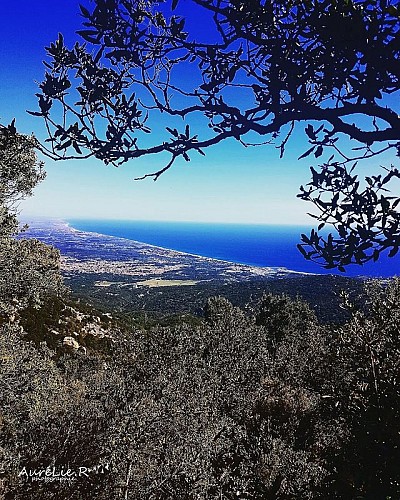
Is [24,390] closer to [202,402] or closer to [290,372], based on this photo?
[202,402]

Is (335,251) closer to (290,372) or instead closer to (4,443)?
(4,443)

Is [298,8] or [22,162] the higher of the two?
[298,8]

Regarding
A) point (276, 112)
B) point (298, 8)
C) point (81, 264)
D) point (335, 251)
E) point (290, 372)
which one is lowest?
point (81, 264)

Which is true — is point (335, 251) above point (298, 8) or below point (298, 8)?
below

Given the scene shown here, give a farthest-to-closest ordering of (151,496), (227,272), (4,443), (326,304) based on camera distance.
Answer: (227,272) < (326,304) < (4,443) < (151,496)

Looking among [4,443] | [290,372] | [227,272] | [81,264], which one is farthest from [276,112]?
[81,264]

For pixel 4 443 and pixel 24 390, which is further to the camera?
pixel 4 443

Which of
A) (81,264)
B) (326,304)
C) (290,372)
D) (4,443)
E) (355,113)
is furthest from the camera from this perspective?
(81,264)

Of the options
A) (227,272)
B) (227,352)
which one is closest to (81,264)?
(227,272)

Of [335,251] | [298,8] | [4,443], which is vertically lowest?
[4,443]
